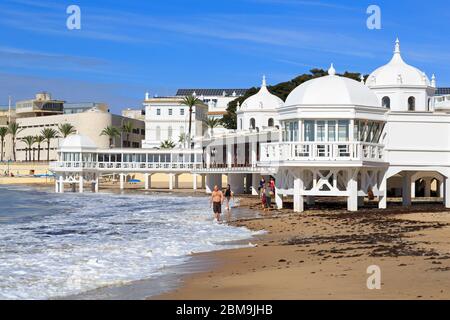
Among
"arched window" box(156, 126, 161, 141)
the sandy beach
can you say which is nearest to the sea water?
the sandy beach

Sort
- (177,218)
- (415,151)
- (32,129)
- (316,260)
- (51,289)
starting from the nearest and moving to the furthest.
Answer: (51,289) → (316,260) → (177,218) → (415,151) → (32,129)

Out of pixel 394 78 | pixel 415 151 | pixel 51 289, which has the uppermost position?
pixel 394 78

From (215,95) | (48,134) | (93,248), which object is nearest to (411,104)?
(93,248)

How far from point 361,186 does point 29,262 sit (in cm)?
1891

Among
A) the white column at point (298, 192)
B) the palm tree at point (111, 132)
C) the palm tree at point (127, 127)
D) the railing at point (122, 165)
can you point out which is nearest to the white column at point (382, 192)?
the white column at point (298, 192)

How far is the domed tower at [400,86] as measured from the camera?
3941 cm

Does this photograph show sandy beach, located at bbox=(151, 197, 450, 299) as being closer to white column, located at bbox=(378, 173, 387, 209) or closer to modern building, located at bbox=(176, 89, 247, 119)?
white column, located at bbox=(378, 173, 387, 209)

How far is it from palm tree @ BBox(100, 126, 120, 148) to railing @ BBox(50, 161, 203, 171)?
4367cm

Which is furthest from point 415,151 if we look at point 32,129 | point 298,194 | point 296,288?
point 32,129

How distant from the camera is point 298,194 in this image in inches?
1270

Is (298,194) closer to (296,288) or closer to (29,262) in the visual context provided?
(29,262)

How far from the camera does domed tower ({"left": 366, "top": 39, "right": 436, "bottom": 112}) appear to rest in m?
39.4

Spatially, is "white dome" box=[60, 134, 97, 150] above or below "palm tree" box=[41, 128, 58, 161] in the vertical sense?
below
